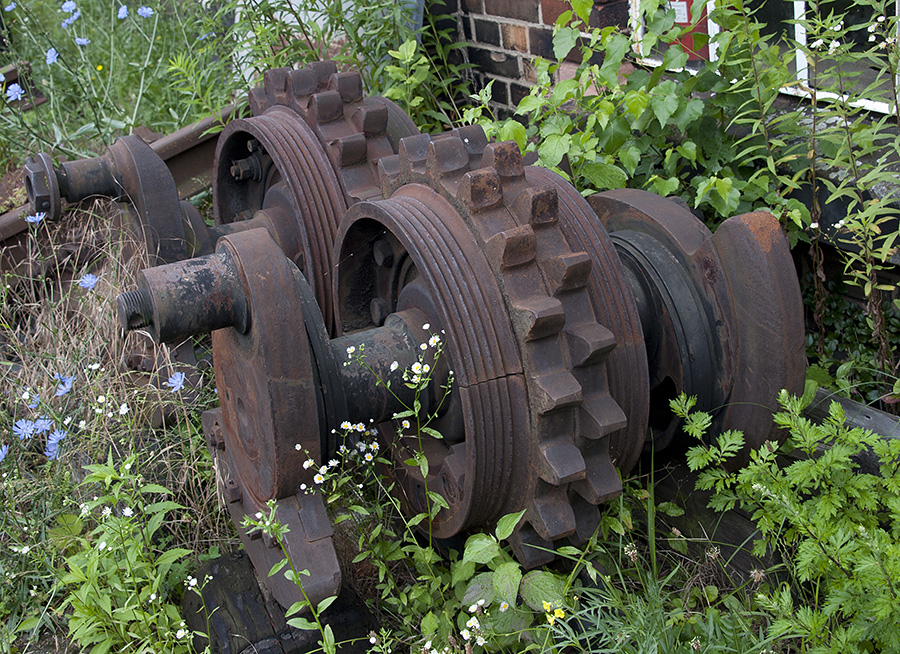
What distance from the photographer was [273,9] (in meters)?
3.85

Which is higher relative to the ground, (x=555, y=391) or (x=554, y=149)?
(x=554, y=149)

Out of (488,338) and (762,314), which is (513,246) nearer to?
(488,338)

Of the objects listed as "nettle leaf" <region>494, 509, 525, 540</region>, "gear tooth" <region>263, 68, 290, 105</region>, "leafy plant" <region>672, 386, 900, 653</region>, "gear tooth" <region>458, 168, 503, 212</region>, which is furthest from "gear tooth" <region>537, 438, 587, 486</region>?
"gear tooth" <region>263, 68, 290, 105</region>

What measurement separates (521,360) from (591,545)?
514 millimetres

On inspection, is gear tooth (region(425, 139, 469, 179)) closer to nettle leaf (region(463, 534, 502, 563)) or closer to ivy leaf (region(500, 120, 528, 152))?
ivy leaf (region(500, 120, 528, 152))

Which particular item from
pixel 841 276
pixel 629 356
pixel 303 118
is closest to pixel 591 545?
pixel 629 356

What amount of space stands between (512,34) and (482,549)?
2.59m

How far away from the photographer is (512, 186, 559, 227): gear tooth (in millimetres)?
1860

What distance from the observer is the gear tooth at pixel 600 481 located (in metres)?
1.89

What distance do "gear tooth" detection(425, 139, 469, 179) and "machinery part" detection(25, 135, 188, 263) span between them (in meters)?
1.45

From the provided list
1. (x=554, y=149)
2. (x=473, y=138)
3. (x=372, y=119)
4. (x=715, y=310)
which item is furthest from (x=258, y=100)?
(x=715, y=310)

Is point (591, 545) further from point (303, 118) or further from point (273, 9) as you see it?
point (273, 9)

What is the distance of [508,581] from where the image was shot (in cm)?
184

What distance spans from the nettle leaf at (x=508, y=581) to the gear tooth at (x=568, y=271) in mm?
654
